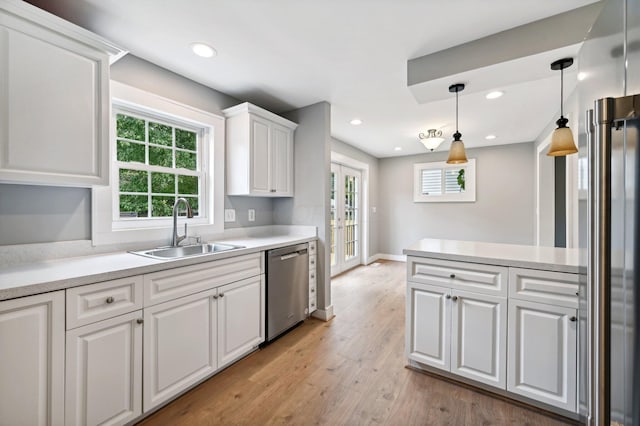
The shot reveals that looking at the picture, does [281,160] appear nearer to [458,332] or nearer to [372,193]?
[458,332]

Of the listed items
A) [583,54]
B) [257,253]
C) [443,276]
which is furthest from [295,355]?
[583,54]

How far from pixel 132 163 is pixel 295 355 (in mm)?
2047

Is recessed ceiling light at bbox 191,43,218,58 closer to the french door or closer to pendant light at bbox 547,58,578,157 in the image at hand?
pendant light at bbox 547,58,578,157

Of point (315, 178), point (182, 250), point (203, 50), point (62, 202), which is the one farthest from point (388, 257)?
point (62, 202)

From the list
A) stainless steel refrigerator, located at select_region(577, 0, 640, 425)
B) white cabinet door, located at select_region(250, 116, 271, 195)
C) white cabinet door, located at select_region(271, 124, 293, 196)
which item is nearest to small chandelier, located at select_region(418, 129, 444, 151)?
white cabinet door, located at select_region(271, 124, 293, 196)

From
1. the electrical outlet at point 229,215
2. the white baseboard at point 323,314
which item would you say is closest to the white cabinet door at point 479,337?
the white baseboard at point 323,314

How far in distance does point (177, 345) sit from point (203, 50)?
207cm

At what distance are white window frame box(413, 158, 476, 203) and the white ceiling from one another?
2.33 m

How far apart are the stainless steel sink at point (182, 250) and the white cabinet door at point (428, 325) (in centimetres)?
144

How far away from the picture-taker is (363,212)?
5738 mm

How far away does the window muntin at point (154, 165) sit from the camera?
2094 millimetres

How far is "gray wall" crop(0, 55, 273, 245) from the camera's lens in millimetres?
1513

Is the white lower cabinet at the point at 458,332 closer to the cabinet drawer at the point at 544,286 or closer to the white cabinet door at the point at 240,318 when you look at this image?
the cabinet drawer at the point at 544,286

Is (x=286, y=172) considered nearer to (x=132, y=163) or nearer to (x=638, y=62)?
(x=132, y=163)
